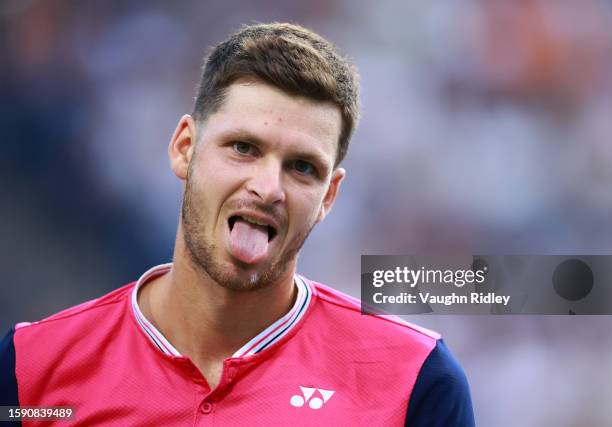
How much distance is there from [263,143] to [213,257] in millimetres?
382

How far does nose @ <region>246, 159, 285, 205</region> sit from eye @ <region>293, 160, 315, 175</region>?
3.4 inches

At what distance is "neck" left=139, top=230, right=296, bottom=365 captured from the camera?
258 cm

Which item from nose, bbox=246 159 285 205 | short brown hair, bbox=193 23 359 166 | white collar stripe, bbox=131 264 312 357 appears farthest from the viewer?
white collar stripe, bbox=131 264 312 357

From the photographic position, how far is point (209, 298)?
2584mm

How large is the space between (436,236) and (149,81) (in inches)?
95.8

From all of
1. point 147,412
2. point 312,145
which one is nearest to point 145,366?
point 147,412

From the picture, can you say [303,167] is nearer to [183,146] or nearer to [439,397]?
[183,146]

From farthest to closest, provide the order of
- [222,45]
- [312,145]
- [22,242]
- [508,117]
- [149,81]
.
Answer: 1. [508,117]
2. [149,81]
3. [22,242]
4. [222,45]
5. [312,145]

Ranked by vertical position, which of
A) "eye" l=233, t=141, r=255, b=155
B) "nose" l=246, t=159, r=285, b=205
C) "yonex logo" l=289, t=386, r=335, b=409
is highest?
"eye" l=233, t=141, r=255, b=155

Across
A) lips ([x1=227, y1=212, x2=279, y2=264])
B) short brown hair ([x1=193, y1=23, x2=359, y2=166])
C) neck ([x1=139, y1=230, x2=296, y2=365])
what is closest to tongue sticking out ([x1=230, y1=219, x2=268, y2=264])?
lips ([x1=227, y1=212, x2=279, y2=264])

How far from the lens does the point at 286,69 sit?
98.3 inches

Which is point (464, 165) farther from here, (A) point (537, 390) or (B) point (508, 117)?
(A) point (537, 390)

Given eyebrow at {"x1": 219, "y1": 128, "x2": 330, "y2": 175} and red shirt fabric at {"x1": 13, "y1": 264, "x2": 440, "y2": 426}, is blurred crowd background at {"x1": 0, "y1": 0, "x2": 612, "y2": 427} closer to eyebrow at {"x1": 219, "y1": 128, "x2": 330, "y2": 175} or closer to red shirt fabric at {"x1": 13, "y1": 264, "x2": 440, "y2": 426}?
red shirt fabric at {"x1": 13, "y1": 264, "x2": 440, "y2": 426}

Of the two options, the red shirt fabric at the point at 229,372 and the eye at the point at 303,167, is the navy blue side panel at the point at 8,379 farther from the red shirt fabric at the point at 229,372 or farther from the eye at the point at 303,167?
the eye at the point at 303,167
